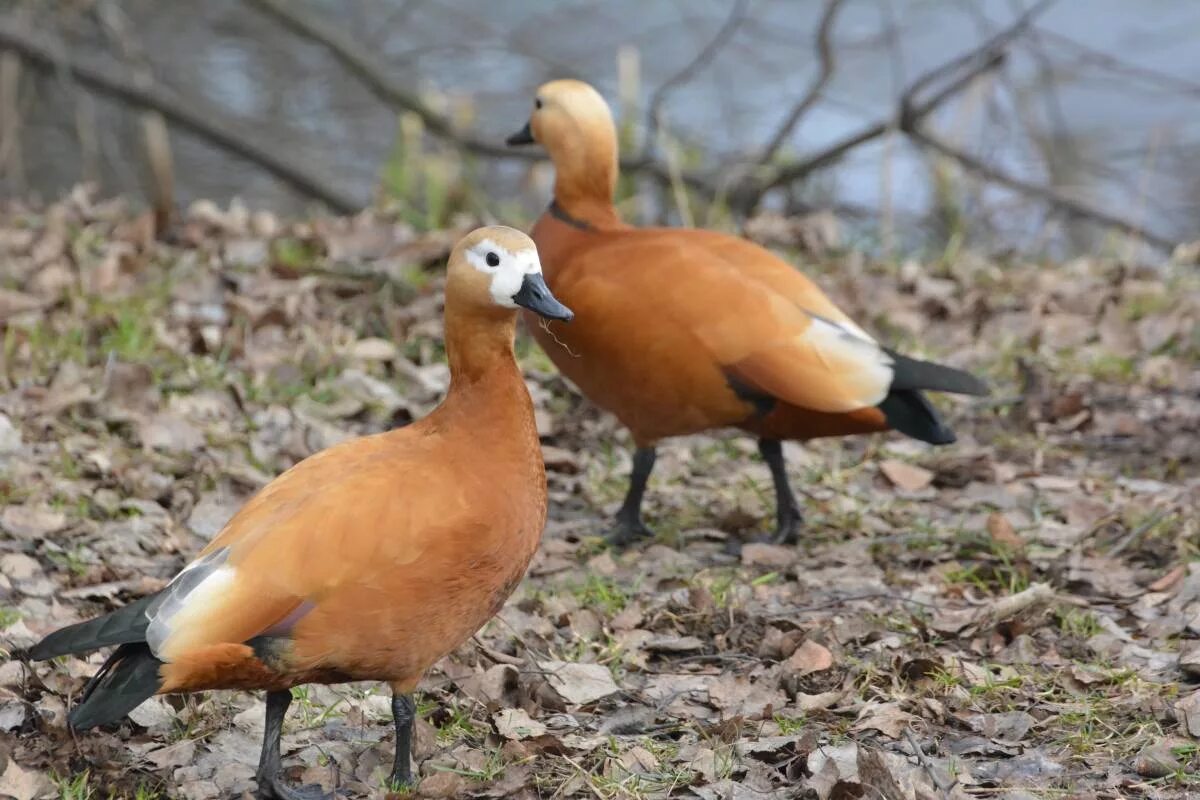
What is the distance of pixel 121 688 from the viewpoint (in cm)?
258

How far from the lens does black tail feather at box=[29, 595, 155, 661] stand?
259 centimetres

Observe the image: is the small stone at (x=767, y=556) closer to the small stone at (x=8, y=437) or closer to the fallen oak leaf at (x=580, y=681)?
the fallen oak leaf at (x=580, y=681)

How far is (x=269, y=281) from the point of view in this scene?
20.6ft

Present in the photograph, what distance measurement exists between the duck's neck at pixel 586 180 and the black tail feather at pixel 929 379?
1092 mm

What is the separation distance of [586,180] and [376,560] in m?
2.26

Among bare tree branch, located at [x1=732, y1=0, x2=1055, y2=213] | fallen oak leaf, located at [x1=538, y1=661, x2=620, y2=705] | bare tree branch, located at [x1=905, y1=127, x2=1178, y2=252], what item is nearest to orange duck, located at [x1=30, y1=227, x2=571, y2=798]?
fallen oak leaf, located at [x1=538, y1=661, x2=620, y2=705]

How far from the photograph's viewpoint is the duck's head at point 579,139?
475 centimetres

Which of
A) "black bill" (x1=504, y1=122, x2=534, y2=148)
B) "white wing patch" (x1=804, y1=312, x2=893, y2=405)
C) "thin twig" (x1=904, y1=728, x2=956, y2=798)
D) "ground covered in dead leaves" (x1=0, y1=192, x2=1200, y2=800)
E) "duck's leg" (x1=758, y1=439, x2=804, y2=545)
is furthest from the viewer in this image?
"black bill" (x1=504, y1=122, x2=534, y2=148)

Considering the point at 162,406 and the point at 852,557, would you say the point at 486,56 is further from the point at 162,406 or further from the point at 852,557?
the point at 852,557

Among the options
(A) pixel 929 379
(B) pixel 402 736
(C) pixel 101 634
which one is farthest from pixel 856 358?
(C) pixel 101 634

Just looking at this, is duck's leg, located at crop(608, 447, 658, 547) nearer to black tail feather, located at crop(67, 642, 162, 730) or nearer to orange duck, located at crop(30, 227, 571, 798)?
orange duck, located at crop(30, 227, 571, 798)

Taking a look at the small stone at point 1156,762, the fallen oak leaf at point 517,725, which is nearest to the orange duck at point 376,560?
the fallen oak leaf at point 517,725

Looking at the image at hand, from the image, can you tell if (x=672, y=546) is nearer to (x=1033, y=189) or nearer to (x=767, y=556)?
(x=767, y=556)

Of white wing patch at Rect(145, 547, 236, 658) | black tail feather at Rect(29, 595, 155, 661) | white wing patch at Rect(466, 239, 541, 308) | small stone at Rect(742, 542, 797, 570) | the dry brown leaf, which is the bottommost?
the dry brown leaf
